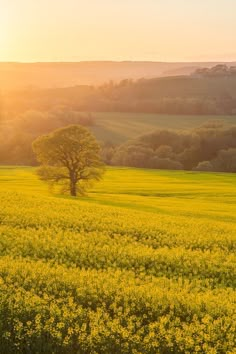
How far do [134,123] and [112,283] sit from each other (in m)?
143

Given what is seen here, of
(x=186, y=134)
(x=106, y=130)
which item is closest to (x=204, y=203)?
(x=186, y=134)

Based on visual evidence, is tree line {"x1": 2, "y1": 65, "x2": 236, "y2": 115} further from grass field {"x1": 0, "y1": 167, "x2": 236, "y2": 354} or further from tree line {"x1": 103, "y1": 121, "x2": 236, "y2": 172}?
grass field {"x1": 0, "y1": 167, "x2": 236, "y2": 354}

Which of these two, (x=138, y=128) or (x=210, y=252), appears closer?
(x=210, y=252)

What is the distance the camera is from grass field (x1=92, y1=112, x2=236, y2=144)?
136 m

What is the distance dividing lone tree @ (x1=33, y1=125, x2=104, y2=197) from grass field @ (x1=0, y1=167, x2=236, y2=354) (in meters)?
23.3

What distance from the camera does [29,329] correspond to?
11.0 meters

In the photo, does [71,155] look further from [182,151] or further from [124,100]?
[124,100]

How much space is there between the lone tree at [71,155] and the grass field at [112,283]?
2333 cm

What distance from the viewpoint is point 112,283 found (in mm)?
13359

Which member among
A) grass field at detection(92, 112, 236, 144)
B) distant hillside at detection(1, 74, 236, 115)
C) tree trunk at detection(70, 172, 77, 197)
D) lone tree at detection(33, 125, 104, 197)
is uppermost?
distant hillside at detection(1, 74, 236, 115)

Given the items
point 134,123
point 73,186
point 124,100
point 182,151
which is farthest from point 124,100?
point 73,186

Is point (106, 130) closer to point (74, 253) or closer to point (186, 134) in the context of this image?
point (186, 134)

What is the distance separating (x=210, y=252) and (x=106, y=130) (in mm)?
120778

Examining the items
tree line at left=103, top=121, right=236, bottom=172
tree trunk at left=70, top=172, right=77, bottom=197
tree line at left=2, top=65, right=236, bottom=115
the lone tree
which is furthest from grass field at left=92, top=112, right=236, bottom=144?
tree trunk at left=70, top=172, right=77, bottom=197
